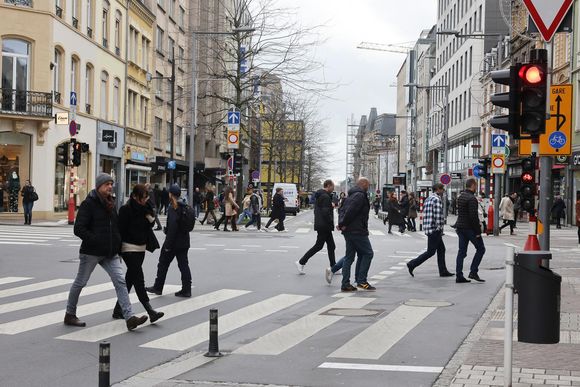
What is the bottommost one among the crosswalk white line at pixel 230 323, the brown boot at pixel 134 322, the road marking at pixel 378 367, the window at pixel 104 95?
the crosswalk white line at pixel 230 323

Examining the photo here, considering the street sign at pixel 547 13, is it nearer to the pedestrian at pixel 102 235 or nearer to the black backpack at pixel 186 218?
the pedestrian at pixel 102 235

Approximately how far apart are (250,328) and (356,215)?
13.0 ft

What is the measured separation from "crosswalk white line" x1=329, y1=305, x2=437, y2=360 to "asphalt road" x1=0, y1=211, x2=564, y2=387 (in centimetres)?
1

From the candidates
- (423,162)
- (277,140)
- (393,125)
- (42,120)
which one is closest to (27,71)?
(42,120)

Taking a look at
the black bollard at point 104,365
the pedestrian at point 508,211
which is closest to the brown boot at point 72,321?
the black bollard at point 104,365

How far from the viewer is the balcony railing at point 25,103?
31.4 m

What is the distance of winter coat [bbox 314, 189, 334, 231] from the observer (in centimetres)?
1455

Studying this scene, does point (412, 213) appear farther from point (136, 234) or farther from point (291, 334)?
point (291, 334)

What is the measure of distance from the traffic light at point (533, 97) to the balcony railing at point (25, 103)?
90.0 feet

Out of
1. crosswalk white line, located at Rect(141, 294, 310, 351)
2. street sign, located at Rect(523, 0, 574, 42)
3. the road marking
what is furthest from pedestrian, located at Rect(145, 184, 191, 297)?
street sign, located at Rect(523, 0, 574, 42)

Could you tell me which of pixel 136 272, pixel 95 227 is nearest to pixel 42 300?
pixel 136 272

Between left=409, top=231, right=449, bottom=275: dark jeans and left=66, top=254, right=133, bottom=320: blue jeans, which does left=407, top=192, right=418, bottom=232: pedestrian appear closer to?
left=409, top=231, right=449, bottom=275: dark jeans

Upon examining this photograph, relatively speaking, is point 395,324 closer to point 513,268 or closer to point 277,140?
point 513,268

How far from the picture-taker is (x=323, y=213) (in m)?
14.6
